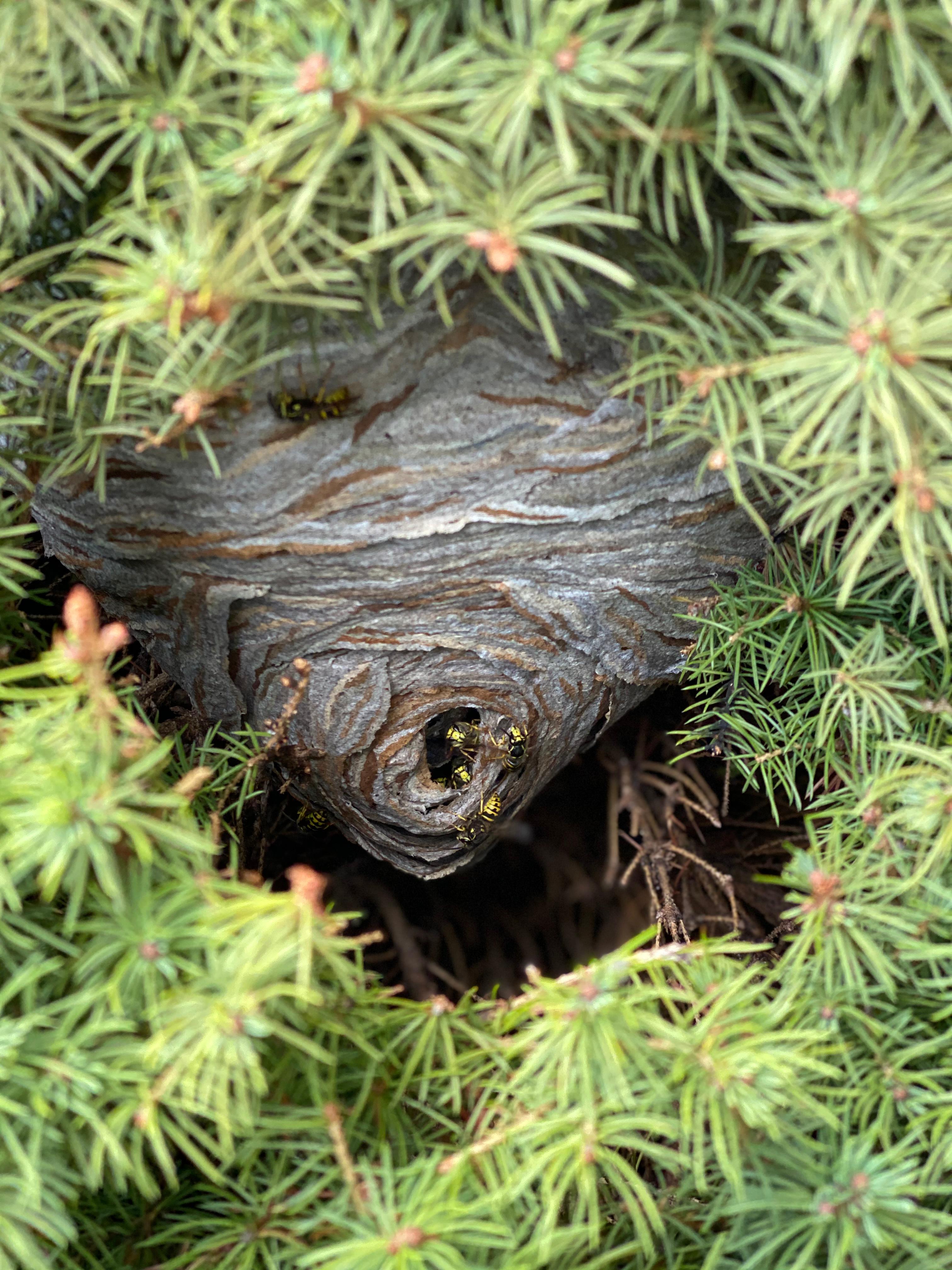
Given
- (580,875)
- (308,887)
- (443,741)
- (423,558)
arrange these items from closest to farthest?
1. (308,887)
2. (423,558)
3. (443,741)
4. (580,875)

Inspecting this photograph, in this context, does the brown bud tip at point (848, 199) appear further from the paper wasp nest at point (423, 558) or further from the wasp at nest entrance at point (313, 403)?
the wasp at nest entrance at point (313, 403)

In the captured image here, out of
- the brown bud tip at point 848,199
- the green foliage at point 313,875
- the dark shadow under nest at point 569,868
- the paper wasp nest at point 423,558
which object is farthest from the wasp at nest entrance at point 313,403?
the brown bud tip at point 848,199

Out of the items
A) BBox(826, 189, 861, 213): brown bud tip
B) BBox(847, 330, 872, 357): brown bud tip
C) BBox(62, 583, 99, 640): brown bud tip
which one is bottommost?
BBox(62, 583, 99, 640): brown bud tip

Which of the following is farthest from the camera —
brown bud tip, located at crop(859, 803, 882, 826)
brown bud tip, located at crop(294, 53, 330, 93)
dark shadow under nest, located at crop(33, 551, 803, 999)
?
dark shadow under nest, located at crop(33, 551, 803, 999)

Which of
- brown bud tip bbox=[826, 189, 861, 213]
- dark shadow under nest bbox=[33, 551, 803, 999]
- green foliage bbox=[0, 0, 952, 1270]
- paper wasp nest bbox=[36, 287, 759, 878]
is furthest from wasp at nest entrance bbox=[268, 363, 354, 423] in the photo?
brown bud tip bbox=[826, 189, 861, 213]

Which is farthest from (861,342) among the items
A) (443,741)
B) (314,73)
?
(443,741)

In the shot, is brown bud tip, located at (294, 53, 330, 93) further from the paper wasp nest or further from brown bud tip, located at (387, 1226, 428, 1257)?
brown bud tip, located at (387, 1226, 428, 1257)

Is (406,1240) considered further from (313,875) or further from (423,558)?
(423,558)

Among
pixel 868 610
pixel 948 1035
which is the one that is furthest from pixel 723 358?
pixel 948 1035
